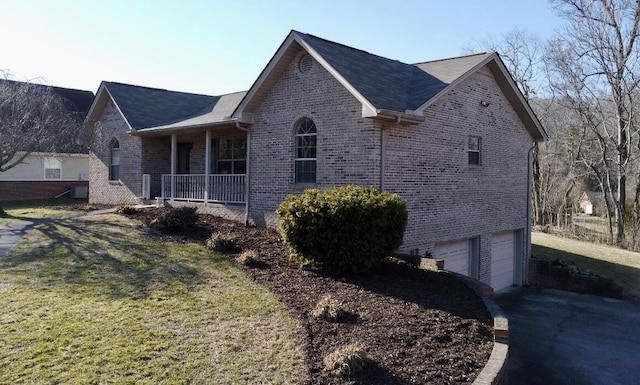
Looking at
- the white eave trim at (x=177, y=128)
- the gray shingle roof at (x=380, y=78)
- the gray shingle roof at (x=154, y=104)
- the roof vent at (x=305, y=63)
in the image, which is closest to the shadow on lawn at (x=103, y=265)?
the white eave trim at (x=177, y=128)

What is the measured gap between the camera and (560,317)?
1392cm

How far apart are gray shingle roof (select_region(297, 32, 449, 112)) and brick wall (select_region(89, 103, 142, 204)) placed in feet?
34.2

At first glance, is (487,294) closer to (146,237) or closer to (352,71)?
(352,71)

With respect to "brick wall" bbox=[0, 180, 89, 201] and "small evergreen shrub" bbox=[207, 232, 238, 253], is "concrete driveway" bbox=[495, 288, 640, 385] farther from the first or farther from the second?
"brick wall" bbox=[0, 180, 89, 201]

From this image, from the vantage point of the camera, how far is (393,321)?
7.43m

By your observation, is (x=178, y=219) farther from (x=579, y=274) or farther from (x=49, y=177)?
(x=49, y=177)

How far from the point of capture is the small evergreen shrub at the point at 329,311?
289 inches

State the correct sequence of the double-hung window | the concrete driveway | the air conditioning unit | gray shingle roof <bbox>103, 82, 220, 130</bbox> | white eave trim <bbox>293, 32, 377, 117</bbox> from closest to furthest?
the concrete driveway, white eave trim <bbox>293, 32, 377, 117</bbox>, the double-hung window, gray shingle roof <bbox>103, 82, 220, 130</bbox>, the air conditioning unit

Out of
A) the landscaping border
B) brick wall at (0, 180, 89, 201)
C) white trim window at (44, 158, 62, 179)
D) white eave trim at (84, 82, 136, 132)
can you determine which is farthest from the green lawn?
white trim window at (44, 158, 62, 179)

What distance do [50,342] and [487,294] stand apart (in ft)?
24.0

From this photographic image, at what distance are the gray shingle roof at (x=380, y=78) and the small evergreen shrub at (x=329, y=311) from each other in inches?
213

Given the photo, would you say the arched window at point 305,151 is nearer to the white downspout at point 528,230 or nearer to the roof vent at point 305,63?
the roof vent at point 305,63

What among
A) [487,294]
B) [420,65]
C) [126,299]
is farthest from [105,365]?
[420,65]

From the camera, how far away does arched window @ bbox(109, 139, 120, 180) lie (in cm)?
2177
